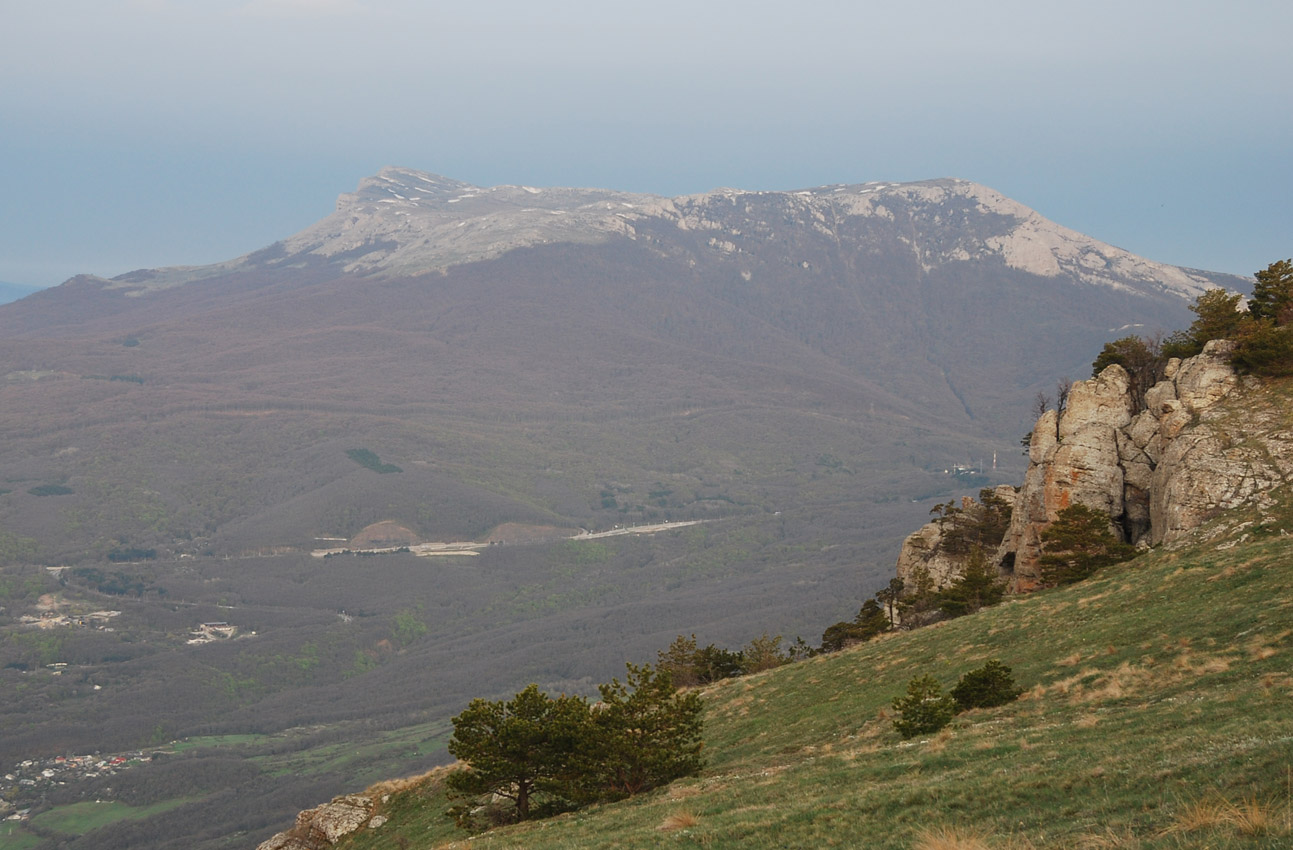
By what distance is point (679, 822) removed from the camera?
1869 centimetres

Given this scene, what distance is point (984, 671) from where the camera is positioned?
1061 inches

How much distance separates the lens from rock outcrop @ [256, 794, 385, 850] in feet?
124

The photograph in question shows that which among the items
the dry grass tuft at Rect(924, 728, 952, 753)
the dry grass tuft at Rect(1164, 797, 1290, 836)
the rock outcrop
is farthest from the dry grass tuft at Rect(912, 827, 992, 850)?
the rock outcrop

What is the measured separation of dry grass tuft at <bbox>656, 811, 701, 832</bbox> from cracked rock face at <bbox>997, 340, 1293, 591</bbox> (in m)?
28.6

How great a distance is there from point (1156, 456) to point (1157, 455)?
0.24 metres

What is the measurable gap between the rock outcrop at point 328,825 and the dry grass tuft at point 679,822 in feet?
77.2

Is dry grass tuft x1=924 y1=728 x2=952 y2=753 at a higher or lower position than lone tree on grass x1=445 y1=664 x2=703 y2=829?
higher

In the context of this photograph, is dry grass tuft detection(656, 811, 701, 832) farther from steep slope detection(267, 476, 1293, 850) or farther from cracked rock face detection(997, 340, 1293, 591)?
cracked rock face detection(997, 340, 1293, 591)

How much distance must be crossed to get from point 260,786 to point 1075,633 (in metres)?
132

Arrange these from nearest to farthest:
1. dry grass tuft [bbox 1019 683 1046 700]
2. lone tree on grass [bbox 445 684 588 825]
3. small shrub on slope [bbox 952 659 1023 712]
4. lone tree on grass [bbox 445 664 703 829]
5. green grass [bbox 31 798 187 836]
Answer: dry grass tuft [bbox 1019 683 1046 700] → small shrub on slope [bbox 952 659 1023 712] → lone tree on grass [bbox 445 664 703 829] → lone tree on grass [bbox 445 684 588 825] → green grass [bbox 31 798 187 836]

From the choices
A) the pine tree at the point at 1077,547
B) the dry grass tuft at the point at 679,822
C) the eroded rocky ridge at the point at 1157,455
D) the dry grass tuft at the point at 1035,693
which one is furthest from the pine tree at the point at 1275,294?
the dry grass tuft at the point at 679,822

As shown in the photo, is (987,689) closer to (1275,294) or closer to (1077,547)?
(1077,547)

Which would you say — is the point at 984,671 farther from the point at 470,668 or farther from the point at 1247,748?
the point at 470,668

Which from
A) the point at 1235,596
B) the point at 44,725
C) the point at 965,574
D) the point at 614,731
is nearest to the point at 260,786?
the point at 44,725
